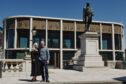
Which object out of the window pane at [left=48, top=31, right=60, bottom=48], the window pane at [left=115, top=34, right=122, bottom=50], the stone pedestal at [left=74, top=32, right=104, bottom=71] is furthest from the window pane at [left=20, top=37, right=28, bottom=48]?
the stone pedestal at [left=74, top=32, right=104, bottom=71]

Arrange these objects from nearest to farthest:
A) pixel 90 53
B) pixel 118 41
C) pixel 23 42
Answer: pixel 90 53
pixel 23 42
pixel 118 41

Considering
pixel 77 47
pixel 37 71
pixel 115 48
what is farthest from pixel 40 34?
pixel 37 71

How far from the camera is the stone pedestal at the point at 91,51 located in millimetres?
17938

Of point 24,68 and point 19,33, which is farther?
point 19,33

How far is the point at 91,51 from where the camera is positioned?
18344 millimetres

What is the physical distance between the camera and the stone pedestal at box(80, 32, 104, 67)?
58.9 ft

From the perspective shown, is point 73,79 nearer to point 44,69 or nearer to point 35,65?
point 44,69

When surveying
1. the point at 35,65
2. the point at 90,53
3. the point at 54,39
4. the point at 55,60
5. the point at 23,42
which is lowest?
the point at 55,60

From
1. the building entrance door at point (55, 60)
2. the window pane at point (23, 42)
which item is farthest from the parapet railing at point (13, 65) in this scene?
the window pane at point (23, 42)

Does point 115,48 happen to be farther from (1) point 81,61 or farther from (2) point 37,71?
(2) point 37,71

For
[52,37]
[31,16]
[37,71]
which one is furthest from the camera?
[52,37]

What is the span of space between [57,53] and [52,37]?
13.0ft

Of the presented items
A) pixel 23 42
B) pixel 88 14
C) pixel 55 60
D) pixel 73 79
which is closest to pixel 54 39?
pixel 55 60

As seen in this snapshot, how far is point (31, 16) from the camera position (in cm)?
5162
